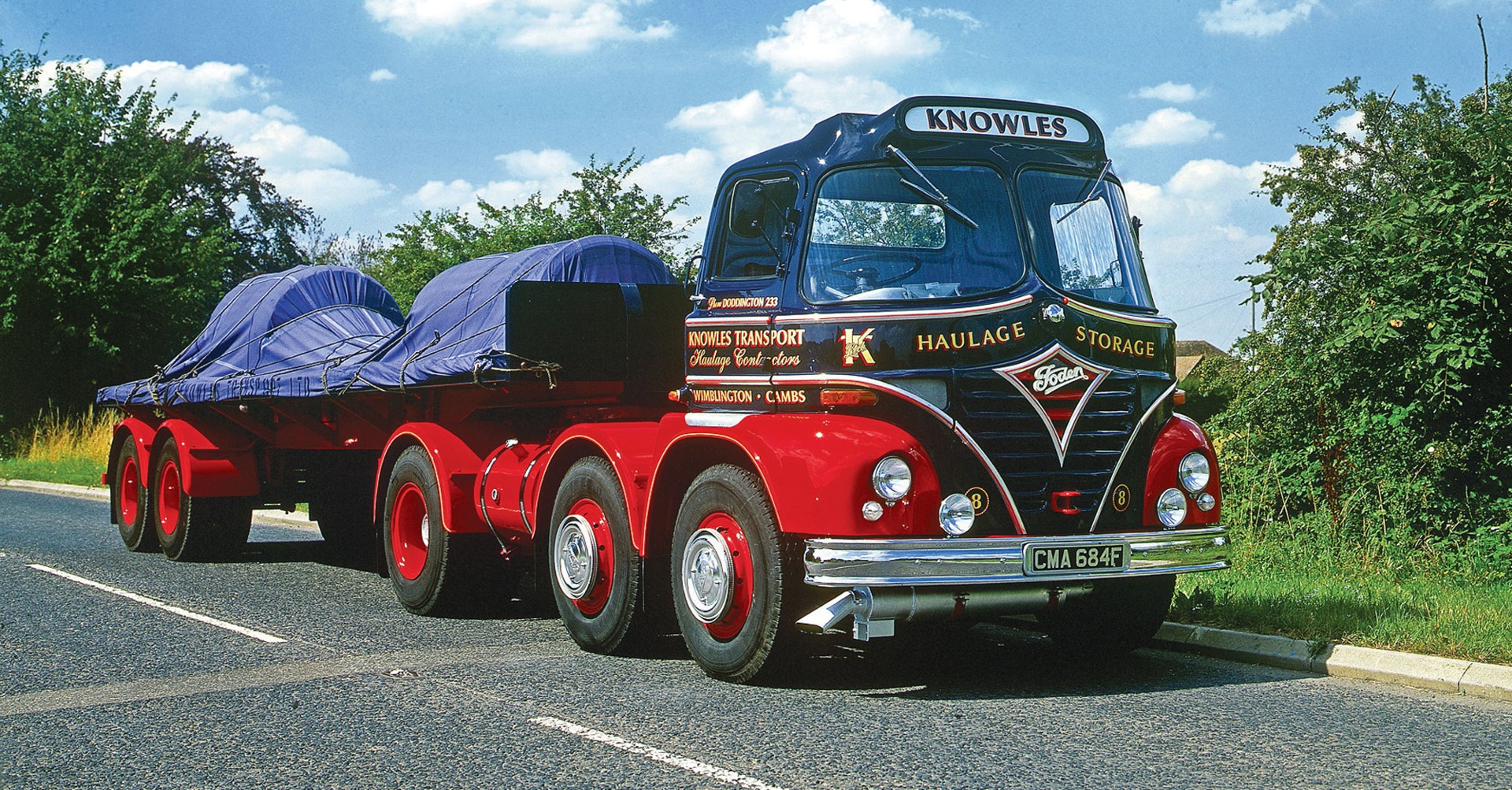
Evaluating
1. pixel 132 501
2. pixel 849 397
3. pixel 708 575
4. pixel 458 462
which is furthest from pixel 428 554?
pixel 132 501

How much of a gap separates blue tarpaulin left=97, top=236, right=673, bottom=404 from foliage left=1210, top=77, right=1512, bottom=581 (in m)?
5.18

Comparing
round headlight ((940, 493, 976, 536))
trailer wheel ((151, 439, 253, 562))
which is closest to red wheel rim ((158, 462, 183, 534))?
trailer wheel ((151, 439, 253, 562))

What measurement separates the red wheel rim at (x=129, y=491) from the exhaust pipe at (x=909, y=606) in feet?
31.6

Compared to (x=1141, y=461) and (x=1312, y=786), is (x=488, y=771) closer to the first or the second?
(x=1312, y=786)

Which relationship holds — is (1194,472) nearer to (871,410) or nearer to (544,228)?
(871,410)

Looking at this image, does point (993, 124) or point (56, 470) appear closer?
point (993, 124)

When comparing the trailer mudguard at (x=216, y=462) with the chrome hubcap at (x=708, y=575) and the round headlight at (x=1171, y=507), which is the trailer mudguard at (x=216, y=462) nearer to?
the chrome hubcap at (x=708, y=575)

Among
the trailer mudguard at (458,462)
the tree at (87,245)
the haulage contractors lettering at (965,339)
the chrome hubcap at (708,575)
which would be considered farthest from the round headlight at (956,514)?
the tree at (87,245)

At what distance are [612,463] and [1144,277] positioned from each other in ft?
9.87

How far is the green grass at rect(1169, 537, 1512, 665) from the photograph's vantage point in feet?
22.8

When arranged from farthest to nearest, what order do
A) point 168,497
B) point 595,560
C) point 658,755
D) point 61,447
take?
1. point 61,447
2. point 168,497
3. point 595,560
4. point 658,755

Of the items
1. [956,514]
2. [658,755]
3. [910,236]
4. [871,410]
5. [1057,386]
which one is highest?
[910,236]

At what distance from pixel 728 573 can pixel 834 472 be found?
0.84 m

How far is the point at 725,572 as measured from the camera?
6.49 m
